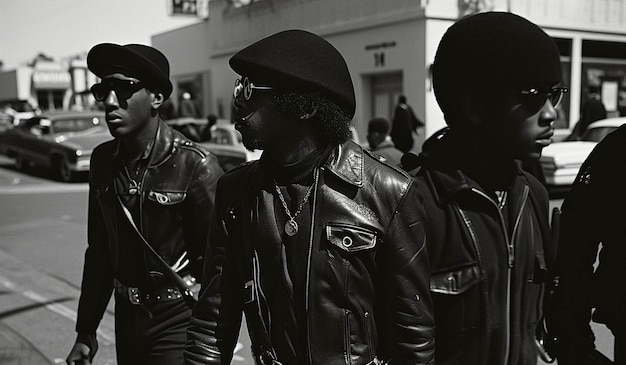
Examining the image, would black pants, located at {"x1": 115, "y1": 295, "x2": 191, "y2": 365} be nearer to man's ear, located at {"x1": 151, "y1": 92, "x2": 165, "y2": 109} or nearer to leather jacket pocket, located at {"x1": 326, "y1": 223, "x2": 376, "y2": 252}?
man's ear, located at {"x1": 151, "y1": 92, "x2": 165, "y2": 109}

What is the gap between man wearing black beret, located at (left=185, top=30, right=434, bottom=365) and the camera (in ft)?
5.79

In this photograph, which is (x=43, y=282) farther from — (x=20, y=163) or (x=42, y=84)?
(x=42, y=84)

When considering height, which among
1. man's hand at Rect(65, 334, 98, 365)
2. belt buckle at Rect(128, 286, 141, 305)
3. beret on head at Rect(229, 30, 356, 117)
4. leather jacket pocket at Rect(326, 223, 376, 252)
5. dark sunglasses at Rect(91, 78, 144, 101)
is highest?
beret on head at Rect(229, 30, 356, 117)

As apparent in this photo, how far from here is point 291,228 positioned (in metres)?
1.79

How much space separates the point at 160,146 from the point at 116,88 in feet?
1.00

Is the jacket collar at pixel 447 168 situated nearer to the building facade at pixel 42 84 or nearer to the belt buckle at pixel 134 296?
the belt buckle at pixel 134 296

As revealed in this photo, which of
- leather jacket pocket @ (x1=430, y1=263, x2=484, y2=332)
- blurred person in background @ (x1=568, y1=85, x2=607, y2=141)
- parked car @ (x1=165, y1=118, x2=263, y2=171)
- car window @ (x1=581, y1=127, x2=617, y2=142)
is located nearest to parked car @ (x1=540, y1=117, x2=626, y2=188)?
car window @ (x1=581, y1=127, x2=617, y2=142)

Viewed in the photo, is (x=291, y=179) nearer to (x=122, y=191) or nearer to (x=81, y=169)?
(x=122, y=191)

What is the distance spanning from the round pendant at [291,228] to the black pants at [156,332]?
1159 millimetres

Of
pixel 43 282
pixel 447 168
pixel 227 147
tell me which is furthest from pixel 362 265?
pixel 227 147

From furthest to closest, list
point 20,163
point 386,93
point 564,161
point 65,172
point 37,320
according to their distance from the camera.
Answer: point 386,93 → point 20,163 → point 65,172 → point 564,161 → point 37,320

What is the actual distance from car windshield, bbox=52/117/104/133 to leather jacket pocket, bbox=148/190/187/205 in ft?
49.0

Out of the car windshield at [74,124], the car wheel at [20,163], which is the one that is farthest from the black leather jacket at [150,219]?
the car wheel at [20,163]

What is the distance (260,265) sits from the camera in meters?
1.84
